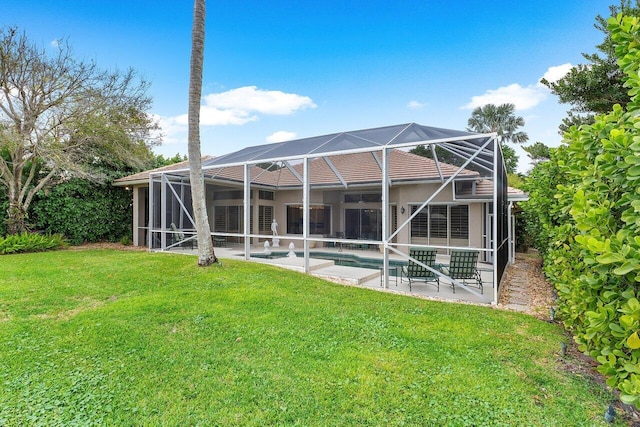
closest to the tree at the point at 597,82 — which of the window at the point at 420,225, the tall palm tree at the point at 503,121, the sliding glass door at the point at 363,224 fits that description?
the window at the point at 420,225

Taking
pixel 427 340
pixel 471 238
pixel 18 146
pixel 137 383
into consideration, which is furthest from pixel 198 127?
Result: pixel 471 238

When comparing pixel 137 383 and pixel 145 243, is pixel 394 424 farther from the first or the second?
pixel 145 243

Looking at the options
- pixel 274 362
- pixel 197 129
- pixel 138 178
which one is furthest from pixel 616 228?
pixel 138 178

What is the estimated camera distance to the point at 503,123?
28.6 metres

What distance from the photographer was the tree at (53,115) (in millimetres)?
12508

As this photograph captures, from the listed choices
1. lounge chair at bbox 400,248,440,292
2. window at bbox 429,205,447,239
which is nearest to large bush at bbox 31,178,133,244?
lounge chair at bbox 400,248,440,292

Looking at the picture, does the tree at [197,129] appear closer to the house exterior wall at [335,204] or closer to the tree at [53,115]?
the house exterior wall at [335,204]

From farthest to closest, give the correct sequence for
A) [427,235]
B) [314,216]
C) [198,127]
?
[314,216] < [427,235] < [198,127]

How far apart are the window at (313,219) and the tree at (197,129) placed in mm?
9818

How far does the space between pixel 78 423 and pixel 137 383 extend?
0.64 metres

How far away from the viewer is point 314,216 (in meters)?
18.5

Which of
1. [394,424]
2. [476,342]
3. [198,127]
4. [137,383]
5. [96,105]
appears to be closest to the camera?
[394,424]

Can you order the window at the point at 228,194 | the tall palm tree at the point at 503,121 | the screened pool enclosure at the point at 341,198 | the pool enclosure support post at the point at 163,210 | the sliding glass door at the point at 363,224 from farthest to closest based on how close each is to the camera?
the tall palm tree at the point at 503,121 < the window at the point at 228,194 < the sliding glass door at the point at 363,224 < the pool enclosure support post at the point at 163,210 < the screened pool enclosure at the point at 341,198

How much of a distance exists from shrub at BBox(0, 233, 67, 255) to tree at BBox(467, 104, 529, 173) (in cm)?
3131
